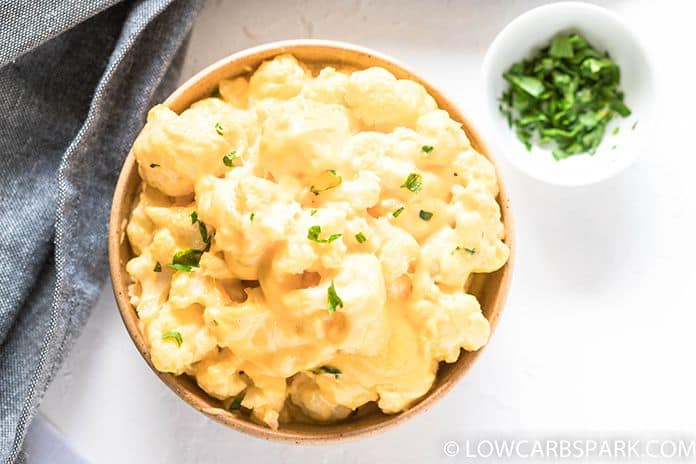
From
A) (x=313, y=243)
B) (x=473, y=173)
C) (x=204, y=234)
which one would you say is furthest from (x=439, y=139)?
(x=204, y=234)

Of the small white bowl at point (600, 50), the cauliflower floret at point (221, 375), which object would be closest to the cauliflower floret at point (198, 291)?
the cauliflower floret at point (221, 375)

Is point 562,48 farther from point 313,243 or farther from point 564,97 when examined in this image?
point 313,243

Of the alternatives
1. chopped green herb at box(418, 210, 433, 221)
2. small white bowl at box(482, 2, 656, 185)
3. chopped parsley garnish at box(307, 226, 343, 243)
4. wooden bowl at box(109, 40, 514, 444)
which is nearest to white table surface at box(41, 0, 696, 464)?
small white bowl at box(482, 2, 656, 185)

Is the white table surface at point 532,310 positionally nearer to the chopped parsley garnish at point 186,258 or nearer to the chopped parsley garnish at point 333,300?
the chopped parsley garnish at point 186,258

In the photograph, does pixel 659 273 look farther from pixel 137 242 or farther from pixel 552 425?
pixel 137 242

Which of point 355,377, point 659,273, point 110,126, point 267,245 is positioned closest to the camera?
point 267,245

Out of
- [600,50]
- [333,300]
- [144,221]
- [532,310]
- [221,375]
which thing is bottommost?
[532,310]

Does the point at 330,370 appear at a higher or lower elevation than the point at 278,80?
lower

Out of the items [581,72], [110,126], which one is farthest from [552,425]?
[110,126]

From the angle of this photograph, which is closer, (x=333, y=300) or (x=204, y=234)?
(x=333, y=300)
